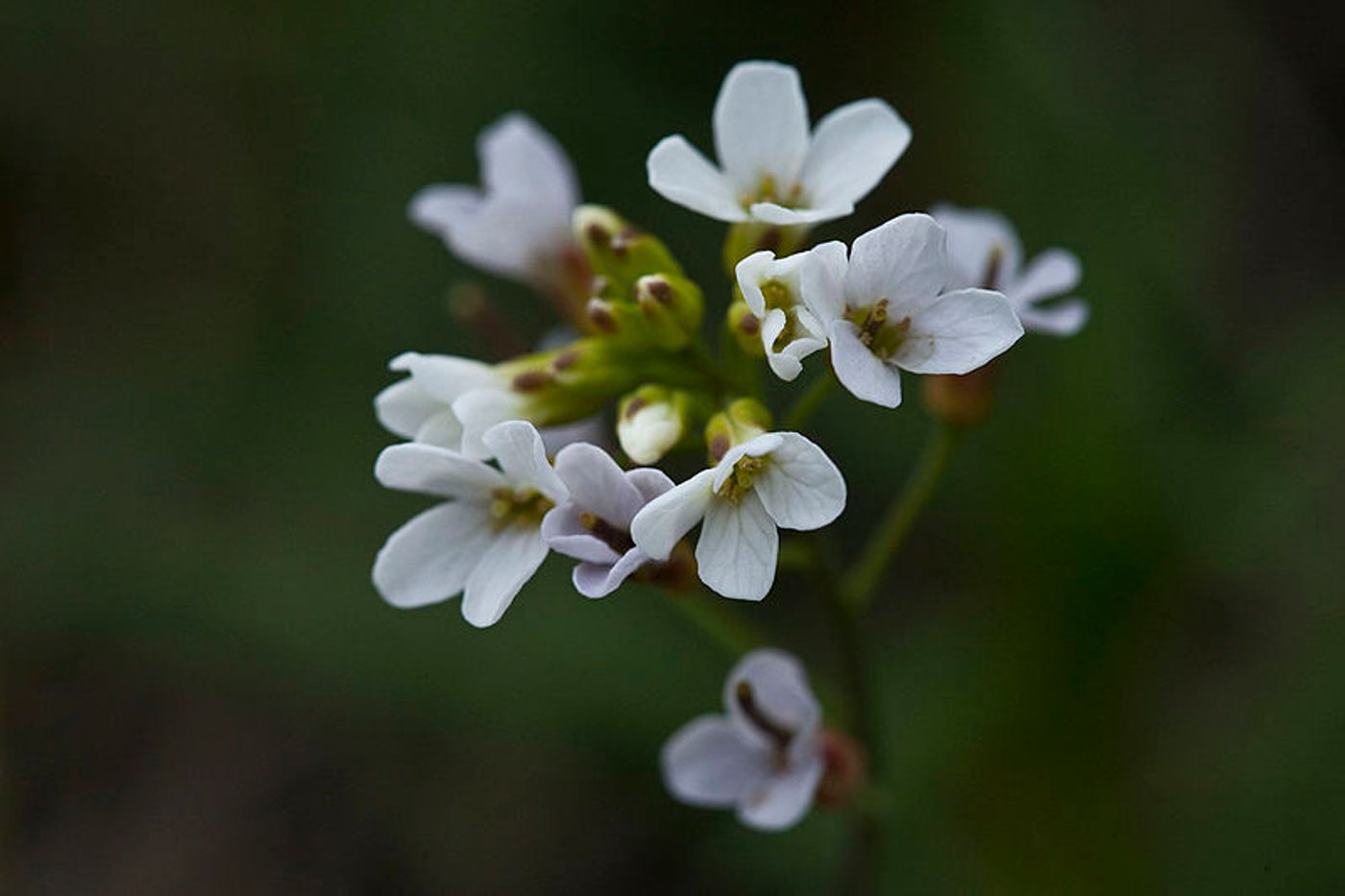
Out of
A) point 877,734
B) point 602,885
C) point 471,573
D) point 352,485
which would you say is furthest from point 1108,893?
point 352,485

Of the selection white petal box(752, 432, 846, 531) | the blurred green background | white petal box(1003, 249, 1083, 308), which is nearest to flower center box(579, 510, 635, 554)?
white petal box(752, 432, 846, 531)

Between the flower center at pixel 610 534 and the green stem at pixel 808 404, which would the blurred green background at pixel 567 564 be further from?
the flower center at pixel 610 534

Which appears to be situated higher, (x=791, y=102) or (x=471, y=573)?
(x=791, y=102)

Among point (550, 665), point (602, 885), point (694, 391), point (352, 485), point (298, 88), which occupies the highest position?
point (298, 88)

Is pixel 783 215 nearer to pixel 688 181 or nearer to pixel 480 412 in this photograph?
pixel 688 181

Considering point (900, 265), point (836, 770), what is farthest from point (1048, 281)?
point (836, 770)

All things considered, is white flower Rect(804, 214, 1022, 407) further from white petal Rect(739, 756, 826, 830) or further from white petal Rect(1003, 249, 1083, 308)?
white petal Rect(739, 756, 826, 830)

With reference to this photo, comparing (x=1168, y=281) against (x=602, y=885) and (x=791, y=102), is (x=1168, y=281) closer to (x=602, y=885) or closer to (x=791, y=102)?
(x=791, y=102)
